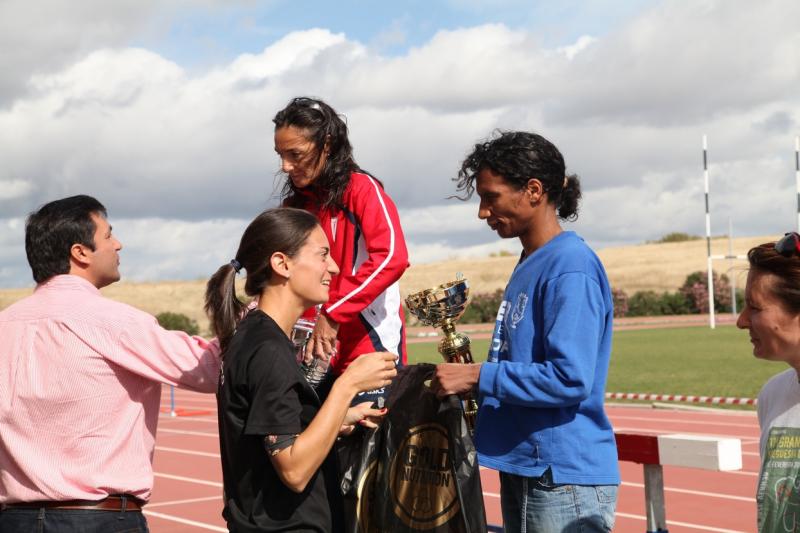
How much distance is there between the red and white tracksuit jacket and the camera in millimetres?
3854

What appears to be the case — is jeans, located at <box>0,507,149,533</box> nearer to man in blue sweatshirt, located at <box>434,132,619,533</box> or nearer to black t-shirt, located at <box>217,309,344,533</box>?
black t-shirt, located at <box>217,309,344,533</box>

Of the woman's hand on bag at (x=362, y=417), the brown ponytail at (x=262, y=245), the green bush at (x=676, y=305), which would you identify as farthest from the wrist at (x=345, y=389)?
the green bush at (x=676, y=305)

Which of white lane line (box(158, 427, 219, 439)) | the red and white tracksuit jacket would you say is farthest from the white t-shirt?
white lane line (box(158, 427, 219, 439))

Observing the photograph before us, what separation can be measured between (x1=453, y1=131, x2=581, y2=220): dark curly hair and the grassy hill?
190 ft

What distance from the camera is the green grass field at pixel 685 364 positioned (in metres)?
19.7

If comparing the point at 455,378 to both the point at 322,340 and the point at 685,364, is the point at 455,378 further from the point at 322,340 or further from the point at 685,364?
the point at 685,364

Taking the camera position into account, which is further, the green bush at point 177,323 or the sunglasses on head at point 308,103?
the green bush at point 177,323

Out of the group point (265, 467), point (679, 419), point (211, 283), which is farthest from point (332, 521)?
point (679, 419)

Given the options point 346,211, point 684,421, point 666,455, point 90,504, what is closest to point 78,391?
point 90,504

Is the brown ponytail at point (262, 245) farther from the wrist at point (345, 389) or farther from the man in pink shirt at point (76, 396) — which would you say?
Answer: the wrist at point (345, 389)

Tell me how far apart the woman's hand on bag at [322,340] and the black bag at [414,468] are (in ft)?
1.03

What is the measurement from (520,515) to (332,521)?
61 cm

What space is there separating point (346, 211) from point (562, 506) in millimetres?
1405

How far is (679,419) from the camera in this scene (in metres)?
15.1
